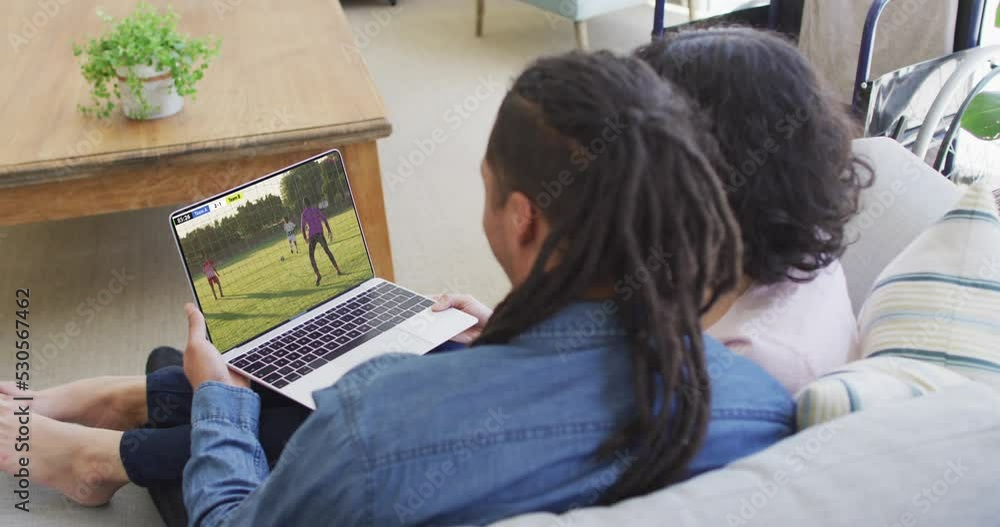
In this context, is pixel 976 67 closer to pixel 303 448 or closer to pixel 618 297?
pixel 618 297

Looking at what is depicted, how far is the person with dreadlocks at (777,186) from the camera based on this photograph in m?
0.97

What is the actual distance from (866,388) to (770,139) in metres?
0.31

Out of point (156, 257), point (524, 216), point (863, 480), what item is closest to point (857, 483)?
point (863, 480)

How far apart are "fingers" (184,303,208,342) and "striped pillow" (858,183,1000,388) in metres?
0.85

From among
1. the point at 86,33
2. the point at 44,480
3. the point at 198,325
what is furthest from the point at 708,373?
the point at 86,33

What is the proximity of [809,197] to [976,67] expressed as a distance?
121cm

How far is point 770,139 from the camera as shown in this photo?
98cm

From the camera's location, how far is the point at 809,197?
39.4 inches

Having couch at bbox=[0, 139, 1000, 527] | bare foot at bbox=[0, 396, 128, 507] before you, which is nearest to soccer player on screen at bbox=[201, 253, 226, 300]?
bare foot at bbox=[0, 396, 128, 507]

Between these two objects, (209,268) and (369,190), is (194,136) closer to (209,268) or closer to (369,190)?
(369,190)

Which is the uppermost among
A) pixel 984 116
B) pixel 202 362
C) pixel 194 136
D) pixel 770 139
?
pixel 770 139

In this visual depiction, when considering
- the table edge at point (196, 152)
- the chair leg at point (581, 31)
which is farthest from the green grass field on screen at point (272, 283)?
the chair leg at point (581, 31)

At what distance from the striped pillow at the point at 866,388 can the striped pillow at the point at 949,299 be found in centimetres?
3

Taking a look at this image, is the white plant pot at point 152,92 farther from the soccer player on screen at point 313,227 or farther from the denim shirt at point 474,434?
the denim shirt at point 474,434
